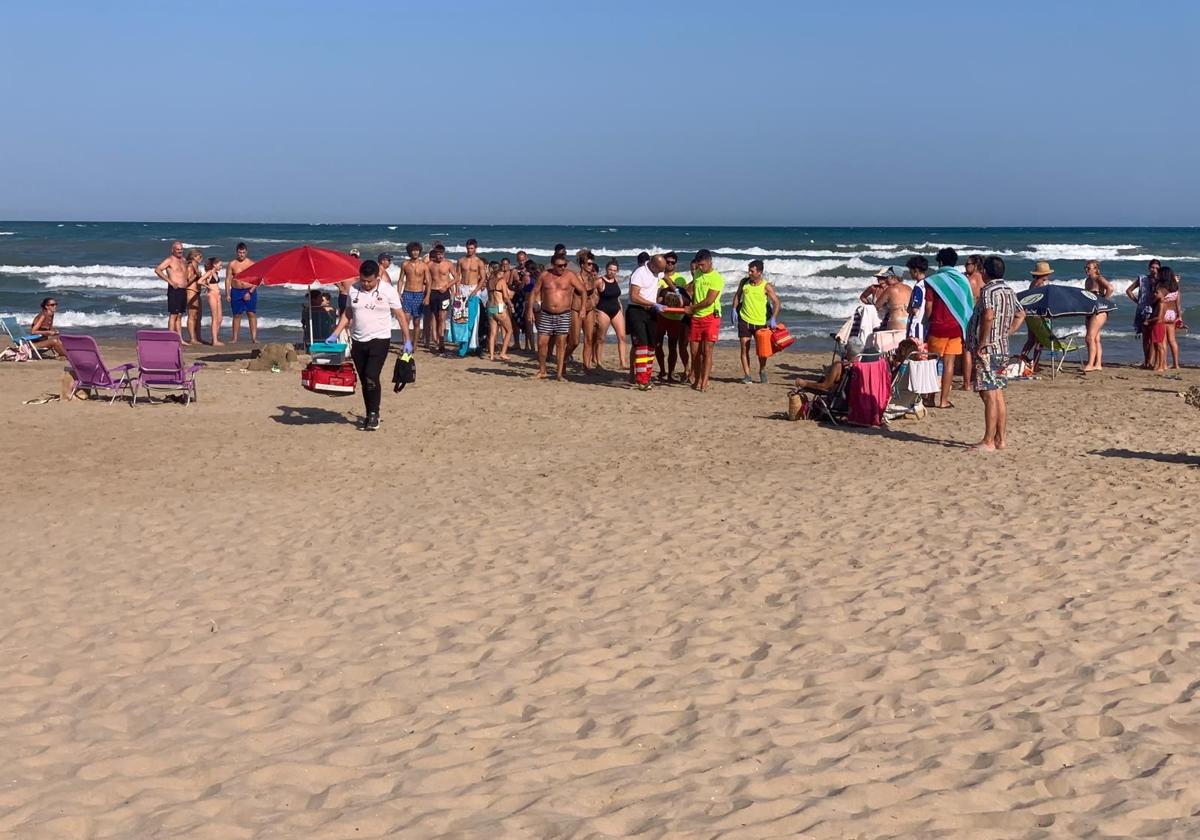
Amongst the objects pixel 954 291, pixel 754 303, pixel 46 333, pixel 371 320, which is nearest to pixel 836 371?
pixel 954 291

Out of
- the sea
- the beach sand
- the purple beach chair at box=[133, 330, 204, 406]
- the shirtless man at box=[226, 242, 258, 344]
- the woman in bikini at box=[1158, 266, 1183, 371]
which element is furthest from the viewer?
the sea

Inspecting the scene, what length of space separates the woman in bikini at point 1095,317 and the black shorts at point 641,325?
18.8ft

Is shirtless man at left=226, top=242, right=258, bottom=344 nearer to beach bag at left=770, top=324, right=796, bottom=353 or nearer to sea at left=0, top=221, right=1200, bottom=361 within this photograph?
sea at left=0, top=221, right=1200, bottom=361

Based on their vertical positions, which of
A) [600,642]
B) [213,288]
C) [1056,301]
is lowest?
[600,642]

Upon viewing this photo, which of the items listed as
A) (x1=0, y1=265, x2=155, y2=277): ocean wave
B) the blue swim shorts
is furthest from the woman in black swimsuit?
(x1=0, y1=265, x2=155, y2=277): ocean wave

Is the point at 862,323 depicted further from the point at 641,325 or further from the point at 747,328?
the point at 641,325

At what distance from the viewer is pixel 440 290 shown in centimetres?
1645

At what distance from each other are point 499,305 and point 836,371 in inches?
222

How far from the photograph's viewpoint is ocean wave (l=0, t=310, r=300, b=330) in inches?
897

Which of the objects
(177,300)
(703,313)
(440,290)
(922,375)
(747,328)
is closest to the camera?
(922,375)

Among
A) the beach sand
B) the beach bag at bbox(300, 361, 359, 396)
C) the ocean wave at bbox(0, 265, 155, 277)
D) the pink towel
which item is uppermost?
the ocean wave at bbox(0, 265, 155, 277)

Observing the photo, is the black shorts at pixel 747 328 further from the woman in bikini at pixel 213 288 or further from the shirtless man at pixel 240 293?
the woman in bikini at pixel 213 288

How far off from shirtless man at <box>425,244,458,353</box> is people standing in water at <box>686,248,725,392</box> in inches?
176

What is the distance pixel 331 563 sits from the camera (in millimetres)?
6477
